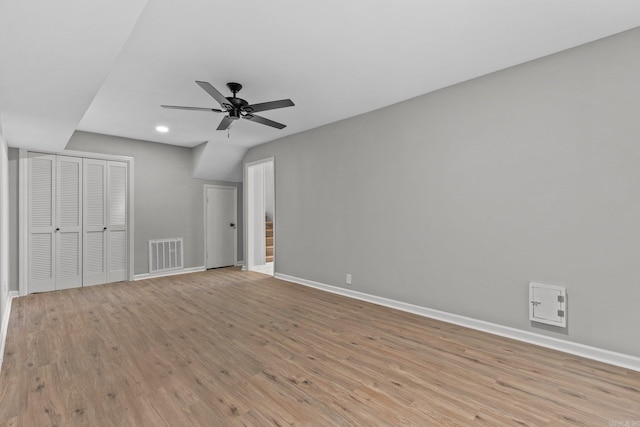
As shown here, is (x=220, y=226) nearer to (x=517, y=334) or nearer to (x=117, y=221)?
(x=117, y=221)

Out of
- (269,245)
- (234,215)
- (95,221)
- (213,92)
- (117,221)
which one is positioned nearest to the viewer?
(213,92)

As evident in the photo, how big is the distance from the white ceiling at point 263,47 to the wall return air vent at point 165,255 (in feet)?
8.54

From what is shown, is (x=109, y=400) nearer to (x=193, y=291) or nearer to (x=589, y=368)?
(x=193, y=291)

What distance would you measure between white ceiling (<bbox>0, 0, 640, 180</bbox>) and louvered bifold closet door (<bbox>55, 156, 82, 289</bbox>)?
1.23m

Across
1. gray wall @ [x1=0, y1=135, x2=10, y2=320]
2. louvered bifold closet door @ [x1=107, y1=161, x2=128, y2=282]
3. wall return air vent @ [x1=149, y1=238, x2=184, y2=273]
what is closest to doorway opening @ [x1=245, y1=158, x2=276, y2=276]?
wall return air vent @ [x1=149, y1=238, x2=184, y2=273]

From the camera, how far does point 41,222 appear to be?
479 cm

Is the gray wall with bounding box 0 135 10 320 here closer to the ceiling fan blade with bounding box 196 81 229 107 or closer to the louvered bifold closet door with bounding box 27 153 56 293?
the louvered bifold closet door with bounding box 27 153 56 293

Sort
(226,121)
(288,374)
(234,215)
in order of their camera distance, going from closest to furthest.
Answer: (288,374) → (226,121) → (234,215)

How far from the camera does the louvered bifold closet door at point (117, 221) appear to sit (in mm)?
5418

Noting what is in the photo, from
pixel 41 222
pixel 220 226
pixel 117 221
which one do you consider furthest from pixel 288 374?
pixel 220 226

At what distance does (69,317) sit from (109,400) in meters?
2.27

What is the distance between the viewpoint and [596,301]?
8.36 feet

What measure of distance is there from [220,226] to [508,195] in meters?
5.59

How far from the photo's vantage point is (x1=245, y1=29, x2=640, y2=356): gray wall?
96.9 inches
